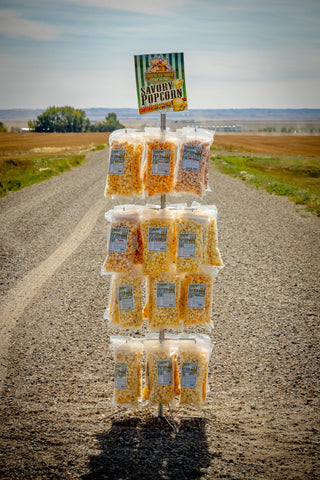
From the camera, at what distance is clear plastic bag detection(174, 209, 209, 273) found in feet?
14.2

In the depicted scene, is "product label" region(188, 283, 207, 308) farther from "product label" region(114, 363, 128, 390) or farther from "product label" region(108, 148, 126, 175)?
"product label" region(108, 148, 126, 175)

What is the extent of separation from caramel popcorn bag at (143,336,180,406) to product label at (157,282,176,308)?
47 cm

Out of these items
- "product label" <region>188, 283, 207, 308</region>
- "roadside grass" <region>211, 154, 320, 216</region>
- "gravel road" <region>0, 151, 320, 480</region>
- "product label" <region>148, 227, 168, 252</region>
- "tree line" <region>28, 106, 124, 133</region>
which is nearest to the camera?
"gravel road" <region>0, 151, 320, 480</region>

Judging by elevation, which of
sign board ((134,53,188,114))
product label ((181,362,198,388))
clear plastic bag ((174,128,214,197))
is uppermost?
sign board ((134,53,188,114))

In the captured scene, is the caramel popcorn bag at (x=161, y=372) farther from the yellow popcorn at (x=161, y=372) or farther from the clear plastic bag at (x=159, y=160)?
the clear plastic bag at (x=159, y=160)

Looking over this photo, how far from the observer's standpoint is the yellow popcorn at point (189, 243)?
4340 millimetres

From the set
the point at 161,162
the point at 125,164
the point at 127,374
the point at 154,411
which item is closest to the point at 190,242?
the point at 161,162

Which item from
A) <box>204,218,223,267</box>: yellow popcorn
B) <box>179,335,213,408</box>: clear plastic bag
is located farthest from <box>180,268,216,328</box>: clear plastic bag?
<box>179,335,213,408</box>: clear plastic bag

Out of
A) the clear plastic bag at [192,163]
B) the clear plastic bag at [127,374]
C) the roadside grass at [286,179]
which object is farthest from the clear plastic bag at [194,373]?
the roadside grass at [286,179]

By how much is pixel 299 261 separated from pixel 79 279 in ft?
16.6

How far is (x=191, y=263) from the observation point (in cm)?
436

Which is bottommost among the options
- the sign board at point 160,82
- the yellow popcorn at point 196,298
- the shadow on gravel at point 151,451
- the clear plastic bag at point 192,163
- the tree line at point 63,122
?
the shadow on gravel at point 151,451

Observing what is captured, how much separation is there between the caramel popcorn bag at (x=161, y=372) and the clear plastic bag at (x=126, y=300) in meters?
0.33

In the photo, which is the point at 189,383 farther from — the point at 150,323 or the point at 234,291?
the point at 234,291
